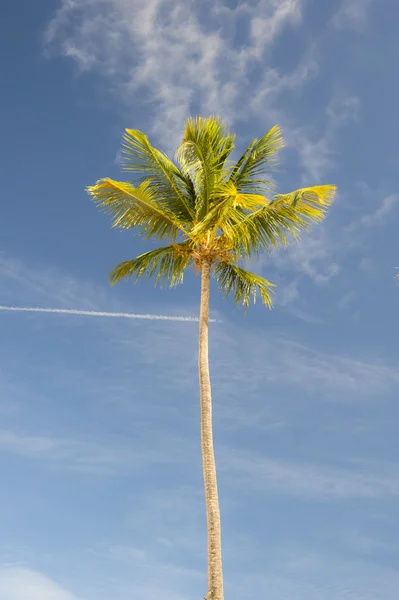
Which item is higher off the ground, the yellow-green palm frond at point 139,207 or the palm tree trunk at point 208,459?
the yellow-green palm frond at point 139,207

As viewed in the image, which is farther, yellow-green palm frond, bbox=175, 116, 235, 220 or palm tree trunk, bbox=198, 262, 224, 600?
yellow-green palm frond, bbox=175, 116, 235, 220

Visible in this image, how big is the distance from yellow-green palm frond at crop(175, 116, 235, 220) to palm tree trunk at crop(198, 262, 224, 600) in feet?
7.57

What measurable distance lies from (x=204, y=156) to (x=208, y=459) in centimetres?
944

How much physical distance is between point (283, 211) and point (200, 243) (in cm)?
298

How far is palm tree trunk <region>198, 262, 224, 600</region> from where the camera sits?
55.7 feet

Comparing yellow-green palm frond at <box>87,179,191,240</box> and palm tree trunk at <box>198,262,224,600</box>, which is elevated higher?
yellow-green palm frond at <box>87,179,191,240</box>

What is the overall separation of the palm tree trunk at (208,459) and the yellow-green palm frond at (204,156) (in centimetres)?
231

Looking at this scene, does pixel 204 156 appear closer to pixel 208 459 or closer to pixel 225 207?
pixel 225 207

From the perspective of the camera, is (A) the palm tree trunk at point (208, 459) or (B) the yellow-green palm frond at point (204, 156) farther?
(B) the yellow-green palm frond at point (204, 156)

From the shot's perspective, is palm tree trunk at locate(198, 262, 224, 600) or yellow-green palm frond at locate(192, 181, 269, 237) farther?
yellow-green palm frond at locate(192, 181, 269, 237)

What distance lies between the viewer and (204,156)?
22125mm

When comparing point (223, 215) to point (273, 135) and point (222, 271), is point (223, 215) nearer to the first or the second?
point (222, 271)

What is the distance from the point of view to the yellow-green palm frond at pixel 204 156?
71.6ft

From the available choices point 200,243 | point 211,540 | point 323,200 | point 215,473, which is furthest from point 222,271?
point 211,540
